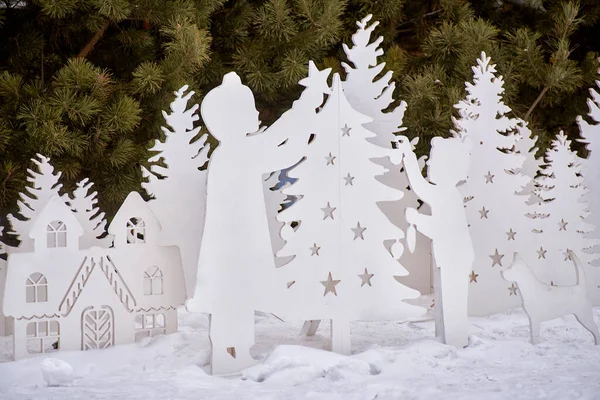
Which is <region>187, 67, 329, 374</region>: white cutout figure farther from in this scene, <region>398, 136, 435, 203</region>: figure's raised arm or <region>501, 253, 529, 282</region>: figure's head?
<region>501, 253, 529, 282</region>: figure's head

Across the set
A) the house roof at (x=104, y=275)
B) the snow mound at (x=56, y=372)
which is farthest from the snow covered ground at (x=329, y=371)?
the house roof at (x=104, y=275)

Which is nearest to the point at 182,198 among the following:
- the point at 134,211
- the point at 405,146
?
the point at 134,211

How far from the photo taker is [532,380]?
3.14m

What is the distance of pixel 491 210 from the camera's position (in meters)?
4.61

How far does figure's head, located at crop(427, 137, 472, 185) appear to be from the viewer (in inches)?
147

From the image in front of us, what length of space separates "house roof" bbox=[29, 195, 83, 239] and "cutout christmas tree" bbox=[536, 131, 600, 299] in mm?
2640

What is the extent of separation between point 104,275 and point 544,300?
2.09 m

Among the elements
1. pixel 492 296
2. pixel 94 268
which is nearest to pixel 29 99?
pixel 94 268

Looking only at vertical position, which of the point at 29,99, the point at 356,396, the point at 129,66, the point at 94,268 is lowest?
the point at 356,396

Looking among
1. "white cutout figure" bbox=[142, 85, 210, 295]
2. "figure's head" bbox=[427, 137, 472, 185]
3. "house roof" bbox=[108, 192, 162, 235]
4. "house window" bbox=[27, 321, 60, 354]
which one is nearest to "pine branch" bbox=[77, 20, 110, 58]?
"white cutout figure" bbox=[142, 85, 210, 295]

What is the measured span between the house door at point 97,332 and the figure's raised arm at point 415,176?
1551mm

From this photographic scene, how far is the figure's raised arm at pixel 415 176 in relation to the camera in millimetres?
3676

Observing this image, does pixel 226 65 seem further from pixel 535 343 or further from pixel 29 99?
pixel 535 343

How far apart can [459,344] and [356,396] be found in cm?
95
